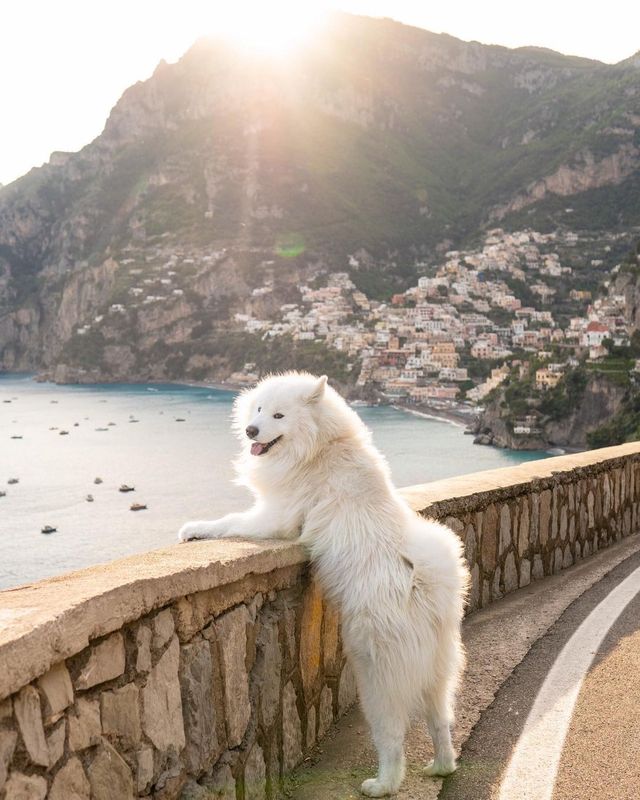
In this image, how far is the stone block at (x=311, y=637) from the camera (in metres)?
3.32

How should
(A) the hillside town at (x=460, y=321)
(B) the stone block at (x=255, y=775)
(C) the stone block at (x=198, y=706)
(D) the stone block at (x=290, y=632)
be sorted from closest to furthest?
(C) the stone block at (x=198, y=706) → (B) the stone block at (x=255, y=775) → (D) the stone block at (x=290, y=632) → (A) the hillside town at (x=460, y=321)

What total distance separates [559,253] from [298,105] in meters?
69.4

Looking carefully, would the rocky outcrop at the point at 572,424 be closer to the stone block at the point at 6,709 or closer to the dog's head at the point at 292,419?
the dog's head at the point at 292,419

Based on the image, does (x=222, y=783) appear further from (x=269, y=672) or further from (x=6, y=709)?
(x=6, y=709)

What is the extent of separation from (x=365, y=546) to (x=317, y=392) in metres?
0.65

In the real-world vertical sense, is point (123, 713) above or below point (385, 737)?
above

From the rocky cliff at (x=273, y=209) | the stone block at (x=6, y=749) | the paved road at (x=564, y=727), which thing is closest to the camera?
the stone block at (x=6, y=749)

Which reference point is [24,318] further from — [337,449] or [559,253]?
[337,449]

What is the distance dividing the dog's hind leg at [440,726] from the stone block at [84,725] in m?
1.33

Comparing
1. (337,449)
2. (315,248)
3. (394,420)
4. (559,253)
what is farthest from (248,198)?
(337,449)

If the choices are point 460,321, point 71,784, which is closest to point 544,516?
point 71,784

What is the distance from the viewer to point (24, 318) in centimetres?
19950

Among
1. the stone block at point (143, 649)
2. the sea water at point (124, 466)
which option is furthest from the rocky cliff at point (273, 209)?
the stone block at point (143, 649)

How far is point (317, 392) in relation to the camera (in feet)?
11.2
